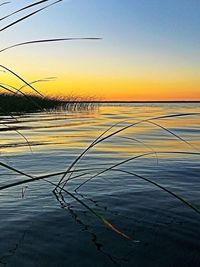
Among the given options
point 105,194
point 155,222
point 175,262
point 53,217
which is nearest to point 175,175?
point 105,194

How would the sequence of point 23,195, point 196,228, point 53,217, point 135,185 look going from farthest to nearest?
point 135,185
point 23,195
point 53,217
point 196,228

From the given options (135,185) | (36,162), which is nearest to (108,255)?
(135,185)

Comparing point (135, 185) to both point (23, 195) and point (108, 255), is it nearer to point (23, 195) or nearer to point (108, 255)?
point (23, 195)

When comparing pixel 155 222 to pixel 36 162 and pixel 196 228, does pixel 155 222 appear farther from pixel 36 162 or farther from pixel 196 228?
pixel 36 162

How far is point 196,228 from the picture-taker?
124 inches

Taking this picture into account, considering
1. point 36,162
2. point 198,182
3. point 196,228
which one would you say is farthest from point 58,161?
point 196,228

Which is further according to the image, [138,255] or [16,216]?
[16,216]

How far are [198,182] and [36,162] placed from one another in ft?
10.2

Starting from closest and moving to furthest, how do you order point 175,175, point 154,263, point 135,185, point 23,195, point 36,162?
1. point 154,263
2. point 23,195
3. point 135,185
4. point 175,175
5. point 36,162

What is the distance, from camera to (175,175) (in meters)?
5.57

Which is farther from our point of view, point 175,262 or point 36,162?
point 36,162

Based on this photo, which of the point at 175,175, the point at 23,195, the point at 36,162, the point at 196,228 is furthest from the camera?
the point at 36,162

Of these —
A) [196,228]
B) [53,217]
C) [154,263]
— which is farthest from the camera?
[53,217]

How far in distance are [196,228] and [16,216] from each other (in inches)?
65.9
